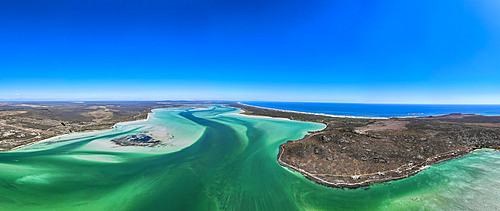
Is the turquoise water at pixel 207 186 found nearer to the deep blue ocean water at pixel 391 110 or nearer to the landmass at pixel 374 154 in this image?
the landmass at pixel 374 154

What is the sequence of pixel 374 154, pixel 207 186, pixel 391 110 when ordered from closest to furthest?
pixel 207 186
pixel 374 154
pixel 391 110

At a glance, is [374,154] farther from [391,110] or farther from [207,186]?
[391,110]

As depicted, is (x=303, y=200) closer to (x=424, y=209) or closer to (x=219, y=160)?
(x=424, y=209)

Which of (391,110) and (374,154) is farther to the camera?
(391,110)

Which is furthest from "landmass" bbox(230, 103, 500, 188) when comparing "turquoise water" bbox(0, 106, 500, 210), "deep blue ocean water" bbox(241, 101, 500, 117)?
"deep blue ocean water" bbox(241, 101, 500, 117)

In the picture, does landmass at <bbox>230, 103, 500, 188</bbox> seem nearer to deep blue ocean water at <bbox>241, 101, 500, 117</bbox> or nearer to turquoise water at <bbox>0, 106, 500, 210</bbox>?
turquoise water at <bbox>0, 106, 500, 210</bbox>

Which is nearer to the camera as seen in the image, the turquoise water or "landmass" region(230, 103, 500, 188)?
the turquoise water

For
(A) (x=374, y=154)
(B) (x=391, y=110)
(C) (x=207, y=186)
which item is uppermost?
(B) (x=391, y=110)

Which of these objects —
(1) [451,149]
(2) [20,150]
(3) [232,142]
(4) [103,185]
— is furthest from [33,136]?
(1) [451,149]

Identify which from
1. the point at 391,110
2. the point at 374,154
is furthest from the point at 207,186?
the point at 391,110

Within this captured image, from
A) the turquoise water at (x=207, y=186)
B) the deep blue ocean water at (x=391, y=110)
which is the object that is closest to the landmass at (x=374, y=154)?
the turquoise water at (x=207, y=186)
